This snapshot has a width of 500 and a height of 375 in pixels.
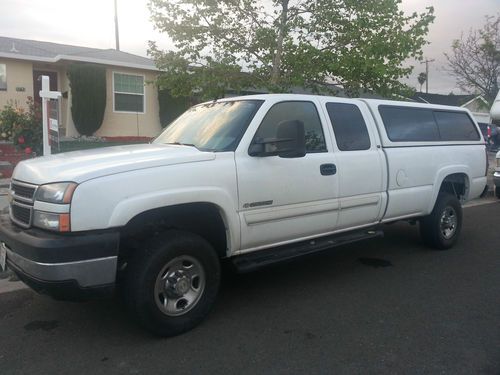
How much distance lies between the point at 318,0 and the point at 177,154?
685 cm

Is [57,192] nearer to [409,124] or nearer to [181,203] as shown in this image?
[181,203]

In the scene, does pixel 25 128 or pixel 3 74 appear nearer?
pixel 25 128

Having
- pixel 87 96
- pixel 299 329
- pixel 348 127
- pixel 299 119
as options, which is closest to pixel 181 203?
pixel 299 329

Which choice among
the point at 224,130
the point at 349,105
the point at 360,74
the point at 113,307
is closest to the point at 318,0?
the point at 360,74

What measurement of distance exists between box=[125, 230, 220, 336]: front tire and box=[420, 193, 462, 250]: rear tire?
3502 millimetres

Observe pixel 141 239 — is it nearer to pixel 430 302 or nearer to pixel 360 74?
pixel 430 302

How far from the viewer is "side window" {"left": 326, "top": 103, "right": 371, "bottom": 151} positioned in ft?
16.7

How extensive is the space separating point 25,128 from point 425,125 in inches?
320

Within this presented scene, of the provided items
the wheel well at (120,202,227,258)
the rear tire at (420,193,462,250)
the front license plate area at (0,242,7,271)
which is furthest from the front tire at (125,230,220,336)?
the rear tire at (420,193,462,250)

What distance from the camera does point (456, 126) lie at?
268 inches

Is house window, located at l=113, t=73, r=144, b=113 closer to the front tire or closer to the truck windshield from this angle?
the truck windshield

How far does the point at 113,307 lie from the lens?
4.49 meters

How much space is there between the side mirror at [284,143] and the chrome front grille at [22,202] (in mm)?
1771

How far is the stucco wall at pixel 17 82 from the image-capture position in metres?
16.4
